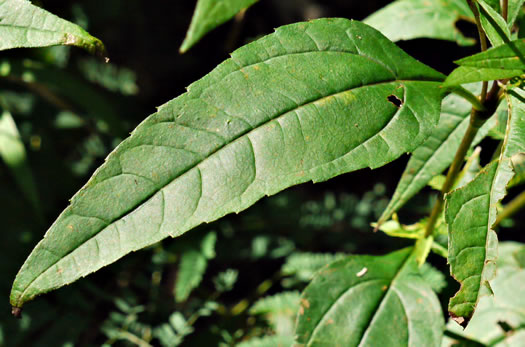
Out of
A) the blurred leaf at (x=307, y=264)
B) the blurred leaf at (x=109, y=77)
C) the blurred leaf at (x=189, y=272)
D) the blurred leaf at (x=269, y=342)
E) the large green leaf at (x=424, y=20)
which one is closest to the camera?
the large green leaf at (x=424, y=20)

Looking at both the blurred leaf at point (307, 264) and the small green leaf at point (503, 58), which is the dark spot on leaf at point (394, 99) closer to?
the small green leaf at point (503, 58)

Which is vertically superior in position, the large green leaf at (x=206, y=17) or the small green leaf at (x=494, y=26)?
the large green leaf at (x=206, y=17)

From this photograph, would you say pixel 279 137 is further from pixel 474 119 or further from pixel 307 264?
pixel 307 264

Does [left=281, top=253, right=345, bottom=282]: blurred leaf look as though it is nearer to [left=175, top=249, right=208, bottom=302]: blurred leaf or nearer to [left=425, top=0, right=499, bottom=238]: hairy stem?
[left=175, top=249, right=208, bottom=302]: blurred leaf

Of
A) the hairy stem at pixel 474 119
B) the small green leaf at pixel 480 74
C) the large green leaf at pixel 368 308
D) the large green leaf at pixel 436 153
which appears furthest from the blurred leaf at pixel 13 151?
the small green leaf at pixel 480 74

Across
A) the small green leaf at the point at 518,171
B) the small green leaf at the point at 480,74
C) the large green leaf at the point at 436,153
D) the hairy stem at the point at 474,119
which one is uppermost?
the small green leaf at the point at 480,74

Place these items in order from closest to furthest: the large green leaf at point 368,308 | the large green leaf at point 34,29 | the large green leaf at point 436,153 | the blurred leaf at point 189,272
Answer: the large green leaf at point 34,29 < the large green leaf at point 368,308 < the large green leaf at point 436,153 < the blurred leaf at point 189,272

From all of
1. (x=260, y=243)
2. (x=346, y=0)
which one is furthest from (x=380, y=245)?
(x=346, y=0)

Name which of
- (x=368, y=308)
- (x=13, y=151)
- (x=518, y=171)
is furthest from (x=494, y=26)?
(x=13, y=151)
